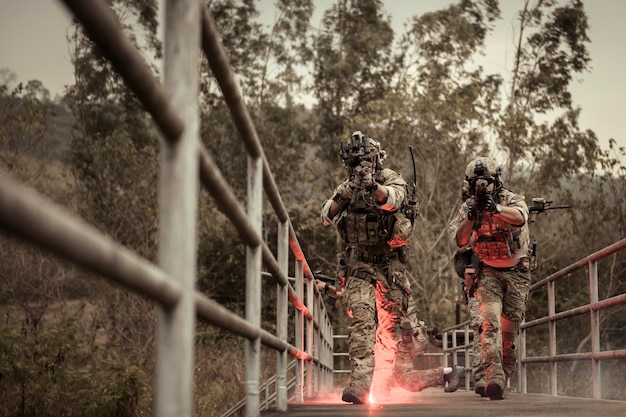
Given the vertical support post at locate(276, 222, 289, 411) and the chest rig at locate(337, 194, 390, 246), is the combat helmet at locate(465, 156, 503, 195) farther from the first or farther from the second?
the vertical support post at locate(276, 222, 289, 411)

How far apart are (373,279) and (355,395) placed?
154 centimetres

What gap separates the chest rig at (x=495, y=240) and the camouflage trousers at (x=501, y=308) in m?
0.20

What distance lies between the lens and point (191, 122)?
2152 millimetres

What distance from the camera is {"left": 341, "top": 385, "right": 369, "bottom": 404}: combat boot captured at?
270 inches

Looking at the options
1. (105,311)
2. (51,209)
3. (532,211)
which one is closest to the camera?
(51,209)

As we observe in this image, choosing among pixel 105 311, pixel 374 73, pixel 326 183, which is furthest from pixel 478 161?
pixel 374 73

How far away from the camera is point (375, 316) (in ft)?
27.3

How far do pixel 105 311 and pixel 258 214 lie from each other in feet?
68.3

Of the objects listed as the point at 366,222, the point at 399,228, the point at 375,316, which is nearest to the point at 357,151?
the point at 366,222

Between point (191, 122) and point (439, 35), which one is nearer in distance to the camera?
point (191, 122)

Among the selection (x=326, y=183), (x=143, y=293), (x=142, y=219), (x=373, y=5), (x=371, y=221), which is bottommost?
(x=143, y=293)

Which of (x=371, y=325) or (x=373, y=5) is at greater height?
(x=373, y=5)

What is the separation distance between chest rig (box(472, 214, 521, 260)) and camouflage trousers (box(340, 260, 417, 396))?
2.16ft

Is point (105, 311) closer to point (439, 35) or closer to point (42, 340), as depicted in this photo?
point (42, 340)
